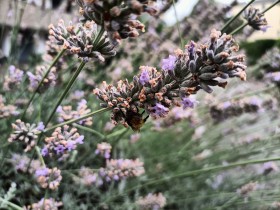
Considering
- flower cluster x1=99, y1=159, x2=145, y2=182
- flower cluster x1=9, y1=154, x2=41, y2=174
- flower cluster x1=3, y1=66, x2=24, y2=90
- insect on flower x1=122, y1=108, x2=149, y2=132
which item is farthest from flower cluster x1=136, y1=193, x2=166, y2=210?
insect on flower x1=122, y1=108, x2=149, y2=132

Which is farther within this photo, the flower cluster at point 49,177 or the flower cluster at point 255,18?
the flower cluster at point 255,18

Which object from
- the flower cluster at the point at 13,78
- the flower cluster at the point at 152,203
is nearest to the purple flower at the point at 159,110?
the flower cluster at the point at 152,203

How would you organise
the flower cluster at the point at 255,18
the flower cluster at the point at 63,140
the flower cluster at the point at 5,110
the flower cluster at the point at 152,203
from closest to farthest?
the flower cluster at the point at 63,140 → the flower cluster at the point at 255,18 → the flower cluster at the point at 5,110 → the flower cluster at the point at 152,203

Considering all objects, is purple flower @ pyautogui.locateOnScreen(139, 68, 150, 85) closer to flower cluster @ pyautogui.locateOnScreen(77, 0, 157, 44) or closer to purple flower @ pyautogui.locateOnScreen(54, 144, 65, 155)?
flower cluster @ pyautogui.locateOnScreen(77, 0, 157, 44)

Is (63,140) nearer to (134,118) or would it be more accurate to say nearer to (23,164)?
(134,118)

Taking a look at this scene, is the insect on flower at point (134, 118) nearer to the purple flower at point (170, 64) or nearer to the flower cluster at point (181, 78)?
the flower cluster at point (181, 78)

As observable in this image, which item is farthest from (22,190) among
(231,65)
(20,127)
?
(231,65)

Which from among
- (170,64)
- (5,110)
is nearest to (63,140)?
(170,64)
